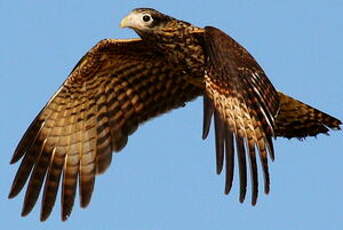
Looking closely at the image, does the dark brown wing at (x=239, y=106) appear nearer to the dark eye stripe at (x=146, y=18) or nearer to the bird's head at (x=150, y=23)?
the bird's head at (x=150, y=23)

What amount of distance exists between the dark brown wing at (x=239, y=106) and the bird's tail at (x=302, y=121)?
1.24 m

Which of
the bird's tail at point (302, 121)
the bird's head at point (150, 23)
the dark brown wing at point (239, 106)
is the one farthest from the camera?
the bird's tail at point (302, 121)

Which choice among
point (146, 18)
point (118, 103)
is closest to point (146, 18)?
point (146, 18)

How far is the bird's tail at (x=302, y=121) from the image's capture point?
14.4 m

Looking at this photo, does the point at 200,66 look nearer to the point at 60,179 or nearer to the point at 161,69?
the point at 161,69

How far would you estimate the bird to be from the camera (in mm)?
14047

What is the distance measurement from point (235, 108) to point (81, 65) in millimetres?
2570

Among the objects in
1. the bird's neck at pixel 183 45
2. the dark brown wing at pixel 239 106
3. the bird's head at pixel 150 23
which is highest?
the bird's head at pixel 150 23

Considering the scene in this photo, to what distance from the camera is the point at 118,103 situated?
14.9 metres

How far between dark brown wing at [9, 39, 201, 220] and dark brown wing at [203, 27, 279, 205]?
1291 millimetres

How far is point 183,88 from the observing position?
48.8 feet

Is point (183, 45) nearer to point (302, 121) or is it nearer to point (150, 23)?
point (150, 23)

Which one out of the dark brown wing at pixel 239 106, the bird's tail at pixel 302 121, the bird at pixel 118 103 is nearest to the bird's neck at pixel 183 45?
the bird at pixel 118 103

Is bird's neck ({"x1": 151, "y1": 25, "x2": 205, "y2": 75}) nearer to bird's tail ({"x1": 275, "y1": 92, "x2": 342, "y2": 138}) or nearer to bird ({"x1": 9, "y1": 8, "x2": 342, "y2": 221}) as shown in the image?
bird ({"x1": 9, "y1": 8, "x2": 342, "y2": 221})
